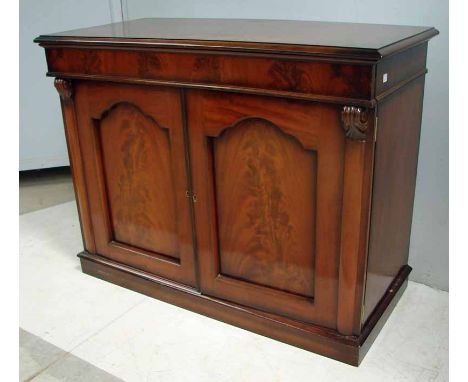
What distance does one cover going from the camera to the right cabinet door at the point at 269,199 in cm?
142

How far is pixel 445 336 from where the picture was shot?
5.47ft

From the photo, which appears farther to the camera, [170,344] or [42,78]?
[42,78]

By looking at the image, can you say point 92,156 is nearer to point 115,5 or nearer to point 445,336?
point 115,5

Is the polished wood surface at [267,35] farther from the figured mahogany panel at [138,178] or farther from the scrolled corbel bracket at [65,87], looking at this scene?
the figured mahogany panel at [138,178]

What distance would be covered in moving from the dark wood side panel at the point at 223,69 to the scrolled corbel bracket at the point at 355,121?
0.12 feet

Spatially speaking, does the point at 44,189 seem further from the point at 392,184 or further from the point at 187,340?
the point at 392,184

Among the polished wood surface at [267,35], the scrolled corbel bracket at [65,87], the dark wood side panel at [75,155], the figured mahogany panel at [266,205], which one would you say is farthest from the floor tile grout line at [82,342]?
the polished wood surface at [267,35]

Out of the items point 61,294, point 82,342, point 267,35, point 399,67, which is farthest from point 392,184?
point 61,294

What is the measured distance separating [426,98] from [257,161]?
2.14 ft

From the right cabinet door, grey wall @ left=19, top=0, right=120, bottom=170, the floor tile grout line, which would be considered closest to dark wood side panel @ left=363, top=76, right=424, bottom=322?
the right cabinet door

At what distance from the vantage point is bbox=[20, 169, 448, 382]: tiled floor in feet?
5.09

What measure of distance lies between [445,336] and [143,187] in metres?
1.11

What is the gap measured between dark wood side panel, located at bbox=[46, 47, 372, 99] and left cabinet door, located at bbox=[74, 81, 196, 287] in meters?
0.07

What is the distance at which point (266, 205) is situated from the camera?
1572 millimetres
